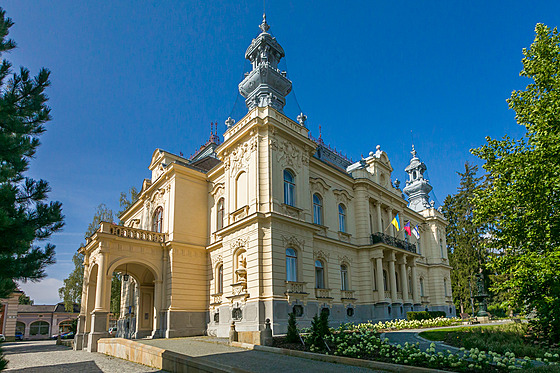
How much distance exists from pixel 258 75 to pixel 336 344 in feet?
57.7

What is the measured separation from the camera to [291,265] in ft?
63.8

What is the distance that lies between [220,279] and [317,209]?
281 inches

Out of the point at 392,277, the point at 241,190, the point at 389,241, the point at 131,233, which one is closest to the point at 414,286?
the point at 392,277

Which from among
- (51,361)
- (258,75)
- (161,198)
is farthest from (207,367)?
(258,75)

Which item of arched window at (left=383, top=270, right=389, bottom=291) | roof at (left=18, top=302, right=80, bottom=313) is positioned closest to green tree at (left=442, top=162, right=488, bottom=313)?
arched window at (left=383, top=270, right=389, bottom=291)

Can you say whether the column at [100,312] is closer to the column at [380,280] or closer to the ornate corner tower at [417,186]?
the column at [380,280]

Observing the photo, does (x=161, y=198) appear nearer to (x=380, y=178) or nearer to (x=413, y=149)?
(x=380, y=178)

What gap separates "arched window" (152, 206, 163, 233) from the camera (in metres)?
24.4

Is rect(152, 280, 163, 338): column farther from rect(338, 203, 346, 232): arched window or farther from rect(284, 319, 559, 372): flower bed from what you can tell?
rect(338, 203, 346, 232): arched window

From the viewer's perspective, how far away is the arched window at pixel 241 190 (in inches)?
803

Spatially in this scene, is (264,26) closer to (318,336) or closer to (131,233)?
(131,233)

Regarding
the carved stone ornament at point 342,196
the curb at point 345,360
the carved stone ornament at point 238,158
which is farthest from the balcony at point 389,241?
the curb at point 345,360

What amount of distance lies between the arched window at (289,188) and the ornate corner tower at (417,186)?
23.4 meters

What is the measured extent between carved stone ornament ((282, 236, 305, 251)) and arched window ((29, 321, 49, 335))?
47790 millimetres
